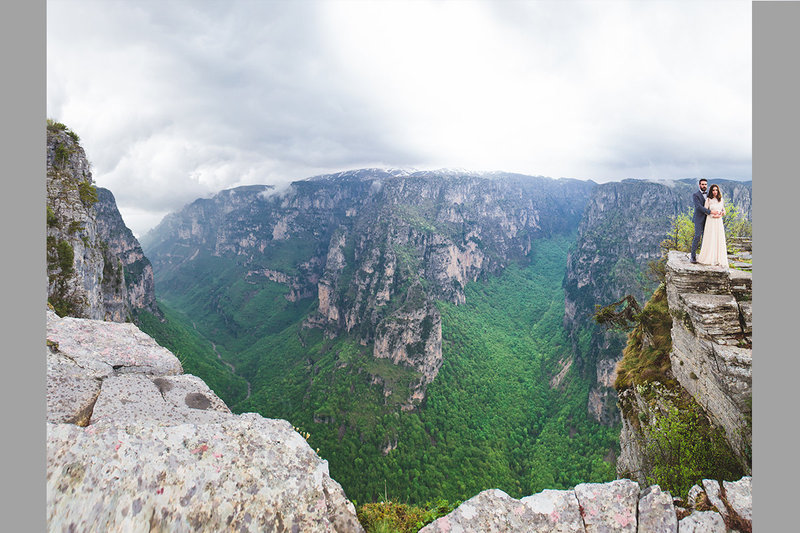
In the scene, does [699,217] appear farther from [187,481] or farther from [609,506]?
[187,481]

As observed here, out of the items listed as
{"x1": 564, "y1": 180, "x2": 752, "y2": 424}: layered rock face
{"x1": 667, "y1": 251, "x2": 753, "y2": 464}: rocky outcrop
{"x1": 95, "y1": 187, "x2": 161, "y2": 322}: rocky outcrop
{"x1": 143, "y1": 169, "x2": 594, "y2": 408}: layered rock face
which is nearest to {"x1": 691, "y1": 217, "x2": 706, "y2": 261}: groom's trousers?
{"x1": 667, "y1": 251, "x2": 753, "y2": 464}: rocky outcrop

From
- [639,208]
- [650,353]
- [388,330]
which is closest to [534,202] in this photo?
[639,208]

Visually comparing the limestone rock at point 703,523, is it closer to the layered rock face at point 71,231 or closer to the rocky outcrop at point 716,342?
the rocky outcrop at point 716,342

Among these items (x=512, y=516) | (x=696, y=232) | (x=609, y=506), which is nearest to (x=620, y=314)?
(x=696, y=232)

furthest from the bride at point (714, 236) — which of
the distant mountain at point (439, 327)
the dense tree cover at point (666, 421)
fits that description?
the distant mountain at point (439, 327)

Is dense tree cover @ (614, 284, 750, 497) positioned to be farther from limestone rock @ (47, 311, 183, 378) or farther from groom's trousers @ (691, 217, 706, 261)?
limestone rock @ (47, 311, 183, 378)

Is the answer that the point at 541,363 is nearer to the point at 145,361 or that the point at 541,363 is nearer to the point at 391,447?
the point at 391,447
